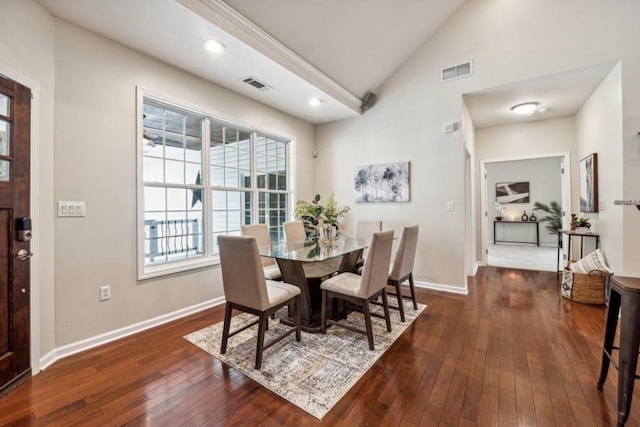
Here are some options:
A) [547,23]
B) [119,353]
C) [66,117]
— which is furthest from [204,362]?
[547,23]

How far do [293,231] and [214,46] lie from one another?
227cm

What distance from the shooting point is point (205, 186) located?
342 cm

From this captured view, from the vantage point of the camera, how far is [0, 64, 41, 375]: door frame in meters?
1.99


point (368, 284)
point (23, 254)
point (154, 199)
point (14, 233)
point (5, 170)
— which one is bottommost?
point (368, 284)

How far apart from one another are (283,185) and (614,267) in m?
4.28

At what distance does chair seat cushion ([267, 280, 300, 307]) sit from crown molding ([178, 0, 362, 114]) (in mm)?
2262

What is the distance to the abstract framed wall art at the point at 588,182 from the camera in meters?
3.58

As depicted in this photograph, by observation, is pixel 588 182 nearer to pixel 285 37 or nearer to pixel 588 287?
pixel 588 287

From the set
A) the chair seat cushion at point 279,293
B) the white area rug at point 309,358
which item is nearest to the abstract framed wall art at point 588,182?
the white area rug at point 309,358

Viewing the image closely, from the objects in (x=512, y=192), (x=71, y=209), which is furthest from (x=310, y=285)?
(x=512, y=192)

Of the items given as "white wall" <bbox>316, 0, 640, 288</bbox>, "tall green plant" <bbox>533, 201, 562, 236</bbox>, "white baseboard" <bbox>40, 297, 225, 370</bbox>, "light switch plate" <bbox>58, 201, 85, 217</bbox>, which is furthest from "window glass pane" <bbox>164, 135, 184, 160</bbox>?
"tall green plant" <bbox>533, 201, 562, 236</bbox>

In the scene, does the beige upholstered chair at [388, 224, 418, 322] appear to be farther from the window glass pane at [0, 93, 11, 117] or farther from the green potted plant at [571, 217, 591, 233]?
the window glass pane at [0, 93, 11, 117]

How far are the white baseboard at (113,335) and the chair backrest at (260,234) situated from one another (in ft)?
2.79

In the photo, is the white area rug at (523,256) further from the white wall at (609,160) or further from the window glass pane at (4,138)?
the window glass pane at (4,138)
